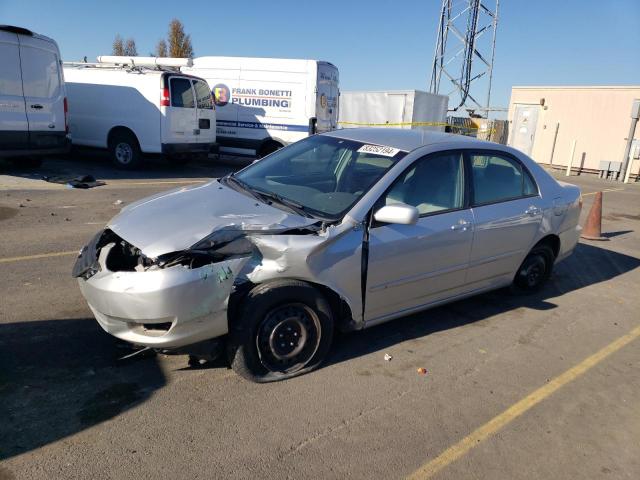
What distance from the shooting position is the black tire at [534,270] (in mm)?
5070

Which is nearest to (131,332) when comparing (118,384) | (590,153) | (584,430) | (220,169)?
(118,384)

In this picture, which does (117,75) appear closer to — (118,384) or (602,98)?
(118,384)

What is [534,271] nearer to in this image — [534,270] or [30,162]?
[534,270]

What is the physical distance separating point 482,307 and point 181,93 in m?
9.11

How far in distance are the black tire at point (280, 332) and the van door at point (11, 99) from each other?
331 inches

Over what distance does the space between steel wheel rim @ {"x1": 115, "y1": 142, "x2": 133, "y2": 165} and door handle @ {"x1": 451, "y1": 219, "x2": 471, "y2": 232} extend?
9814 millimetres

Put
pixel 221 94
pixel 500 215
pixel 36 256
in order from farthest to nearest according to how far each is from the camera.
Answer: pixel 221 94 → pixel 36 256 → pixel 500 215

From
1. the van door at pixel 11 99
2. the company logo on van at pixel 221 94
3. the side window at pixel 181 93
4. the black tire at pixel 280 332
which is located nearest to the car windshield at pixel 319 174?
the black tire at pixel 280 332

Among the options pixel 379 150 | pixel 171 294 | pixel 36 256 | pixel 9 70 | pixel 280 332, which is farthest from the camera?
pixel 9 70

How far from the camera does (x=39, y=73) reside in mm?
9523

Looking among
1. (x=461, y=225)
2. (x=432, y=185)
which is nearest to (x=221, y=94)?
(x=432, y=185)

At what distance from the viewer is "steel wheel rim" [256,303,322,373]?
10.5 feet

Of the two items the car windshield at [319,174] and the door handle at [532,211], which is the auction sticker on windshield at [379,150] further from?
the door handle at [532,211]

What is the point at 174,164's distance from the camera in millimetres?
13797
